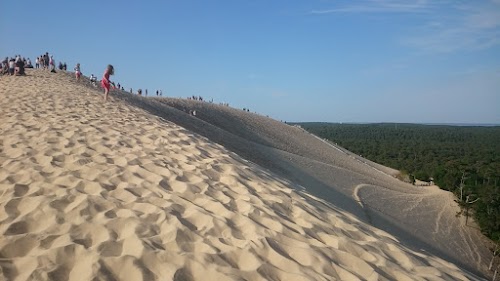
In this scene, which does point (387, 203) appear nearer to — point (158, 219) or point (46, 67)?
point (158, 219)

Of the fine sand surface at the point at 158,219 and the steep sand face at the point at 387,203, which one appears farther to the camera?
the steep sand face at the point at 387,203

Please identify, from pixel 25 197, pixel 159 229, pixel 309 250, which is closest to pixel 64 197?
pixel 25 197

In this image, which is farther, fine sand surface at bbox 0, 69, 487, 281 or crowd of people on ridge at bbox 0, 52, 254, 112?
crowd of people on ridge at bbox 0, 52, 254, 112

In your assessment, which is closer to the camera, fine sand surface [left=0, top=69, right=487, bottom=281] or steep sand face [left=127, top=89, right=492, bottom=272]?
fine sand surface [left=0, top=69, right=487, bottom=281]

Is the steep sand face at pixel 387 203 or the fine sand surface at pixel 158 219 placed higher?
the fine sand surface at pixel 158 219

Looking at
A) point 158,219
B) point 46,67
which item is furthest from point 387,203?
point 46,67

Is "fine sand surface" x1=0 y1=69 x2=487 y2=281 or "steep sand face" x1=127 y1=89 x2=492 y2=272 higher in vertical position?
"fine sand surface" x1=0 y1=69 x2=487 y2=281

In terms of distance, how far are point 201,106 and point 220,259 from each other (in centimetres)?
2649

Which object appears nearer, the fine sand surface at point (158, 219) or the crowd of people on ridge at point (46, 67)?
the fine sand surface at point (158, 219)

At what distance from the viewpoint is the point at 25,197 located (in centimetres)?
438

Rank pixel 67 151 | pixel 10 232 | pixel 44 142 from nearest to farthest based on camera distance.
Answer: pixel 10 232
pixel 67 151
pixel 44 142

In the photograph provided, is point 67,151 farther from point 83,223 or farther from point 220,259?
point 220,259

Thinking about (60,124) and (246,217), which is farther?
(60,124)

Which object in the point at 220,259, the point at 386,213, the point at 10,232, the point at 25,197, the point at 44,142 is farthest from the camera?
the point at 386,213
